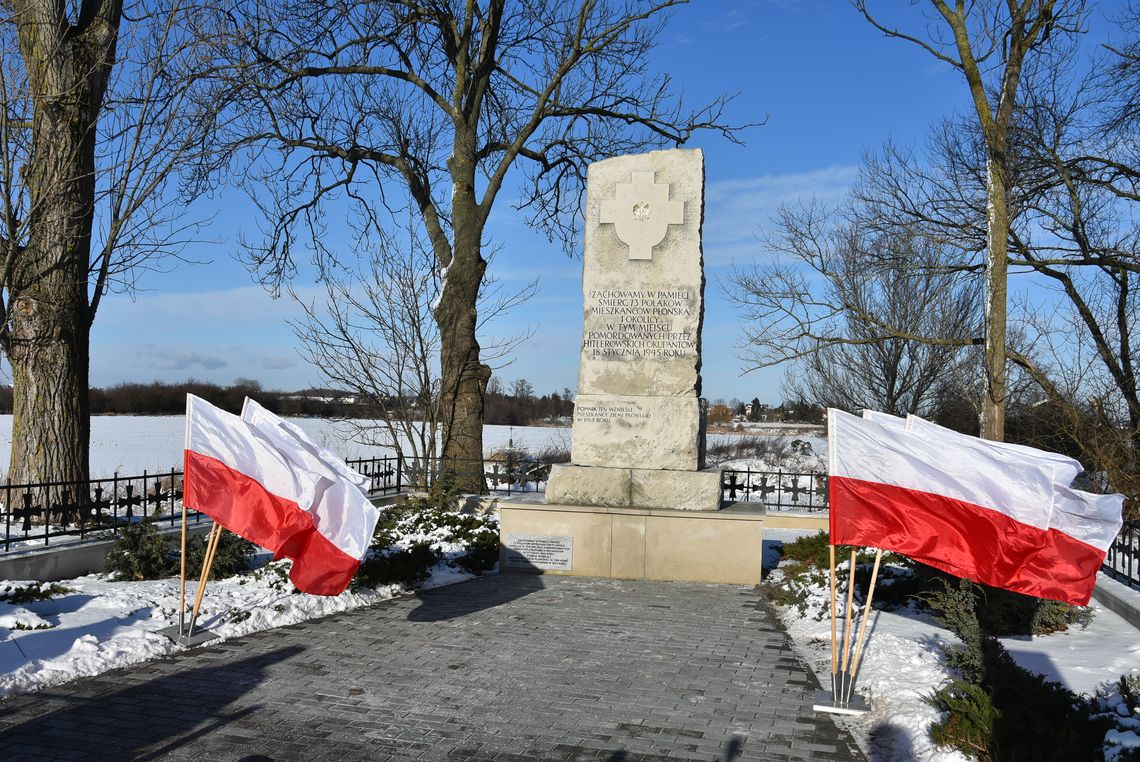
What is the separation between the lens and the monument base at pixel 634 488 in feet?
34.4

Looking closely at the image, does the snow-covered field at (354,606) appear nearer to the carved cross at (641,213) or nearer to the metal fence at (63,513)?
the metal fence at (63,513)

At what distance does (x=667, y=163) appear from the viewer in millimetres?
10953

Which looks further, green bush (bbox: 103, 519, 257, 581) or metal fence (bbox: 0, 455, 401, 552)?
metal fence (bbox: 0, 455, 401, 552)

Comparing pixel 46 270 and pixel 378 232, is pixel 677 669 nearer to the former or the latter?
pixel 46 270

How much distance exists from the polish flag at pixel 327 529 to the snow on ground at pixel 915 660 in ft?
12.0

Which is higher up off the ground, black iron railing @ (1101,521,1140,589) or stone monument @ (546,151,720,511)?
stone monument @ (546,151,720,511)

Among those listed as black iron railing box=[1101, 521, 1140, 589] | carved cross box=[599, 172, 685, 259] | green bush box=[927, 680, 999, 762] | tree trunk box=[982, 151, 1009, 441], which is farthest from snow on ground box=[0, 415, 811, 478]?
green bush box=[927, 680, 999, 762]

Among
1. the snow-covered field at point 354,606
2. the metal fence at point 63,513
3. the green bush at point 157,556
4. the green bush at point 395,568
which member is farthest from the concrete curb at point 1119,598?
the metal fence at point 63,513

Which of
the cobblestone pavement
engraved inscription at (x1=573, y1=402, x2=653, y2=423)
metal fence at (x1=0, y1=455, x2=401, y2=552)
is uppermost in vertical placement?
engraved inscription at (x1=573, y1=402, x2=653, y2=423)

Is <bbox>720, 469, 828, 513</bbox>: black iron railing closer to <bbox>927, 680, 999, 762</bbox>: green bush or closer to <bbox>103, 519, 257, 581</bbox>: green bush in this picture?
<bbox>103, 519, 257, 581</bbox>: green bush

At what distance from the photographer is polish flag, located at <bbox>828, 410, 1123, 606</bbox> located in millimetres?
5297

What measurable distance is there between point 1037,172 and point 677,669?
47.0 feet

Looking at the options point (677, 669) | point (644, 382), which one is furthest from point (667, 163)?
point (677, 669)

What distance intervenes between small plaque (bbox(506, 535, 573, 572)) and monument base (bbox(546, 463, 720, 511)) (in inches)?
19.0
